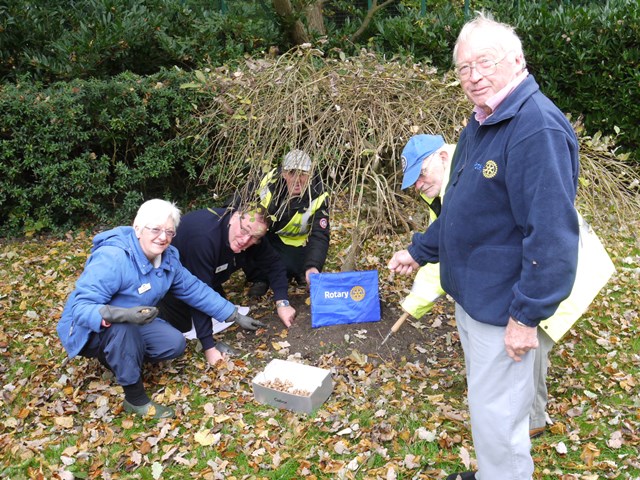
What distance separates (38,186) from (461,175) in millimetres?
4967

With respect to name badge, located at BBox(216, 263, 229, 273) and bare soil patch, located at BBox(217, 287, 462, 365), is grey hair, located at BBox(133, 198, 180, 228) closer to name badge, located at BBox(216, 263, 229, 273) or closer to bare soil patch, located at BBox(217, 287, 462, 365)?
name badge, located at BBox(216, 263, 229, 273)

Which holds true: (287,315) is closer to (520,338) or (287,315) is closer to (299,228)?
(299,228)

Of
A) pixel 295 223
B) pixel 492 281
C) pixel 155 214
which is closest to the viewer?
pixel 492 281

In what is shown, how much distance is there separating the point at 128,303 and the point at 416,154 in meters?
1.94

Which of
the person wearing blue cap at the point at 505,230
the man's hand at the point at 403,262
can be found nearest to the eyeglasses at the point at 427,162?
the man's hand at the point at 403,262

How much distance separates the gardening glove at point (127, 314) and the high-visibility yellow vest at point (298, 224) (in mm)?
1163

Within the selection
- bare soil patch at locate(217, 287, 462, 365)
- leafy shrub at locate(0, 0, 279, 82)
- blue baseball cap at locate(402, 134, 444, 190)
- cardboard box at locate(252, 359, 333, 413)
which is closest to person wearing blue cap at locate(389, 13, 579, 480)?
blue baseball cap at locate(402, 134, 444, 190)

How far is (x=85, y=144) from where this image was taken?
6059mm

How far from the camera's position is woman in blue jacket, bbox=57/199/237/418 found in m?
3.38

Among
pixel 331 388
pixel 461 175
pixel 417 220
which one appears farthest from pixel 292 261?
pixel 461 175

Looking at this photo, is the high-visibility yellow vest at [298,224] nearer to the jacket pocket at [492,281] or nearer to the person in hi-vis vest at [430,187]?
the person in hi-vis vest at [430,187]

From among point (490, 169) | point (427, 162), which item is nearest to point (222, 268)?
point (427, 162)

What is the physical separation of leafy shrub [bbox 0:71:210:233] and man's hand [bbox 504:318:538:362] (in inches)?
181

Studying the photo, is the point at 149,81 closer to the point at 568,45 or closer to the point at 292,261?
the point at 292,261
